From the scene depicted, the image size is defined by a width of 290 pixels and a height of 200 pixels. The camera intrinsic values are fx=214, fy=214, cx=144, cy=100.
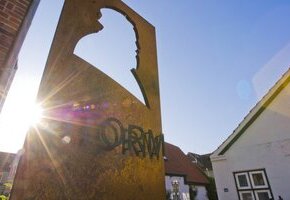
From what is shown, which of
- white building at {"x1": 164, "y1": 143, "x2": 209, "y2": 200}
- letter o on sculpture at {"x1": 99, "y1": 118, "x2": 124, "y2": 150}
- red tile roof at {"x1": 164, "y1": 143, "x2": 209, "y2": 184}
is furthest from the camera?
red tile roof at {"x1": 164, "y1": 143, "x2": 209, "y2": 184}

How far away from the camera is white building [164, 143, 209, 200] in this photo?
16.5 m

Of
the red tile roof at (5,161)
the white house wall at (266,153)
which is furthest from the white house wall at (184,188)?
the red tile roof at (5,161)

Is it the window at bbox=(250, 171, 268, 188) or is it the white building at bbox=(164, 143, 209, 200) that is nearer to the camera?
the window at bbox=(250, 171, 268, 188)

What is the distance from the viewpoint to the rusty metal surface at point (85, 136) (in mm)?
885

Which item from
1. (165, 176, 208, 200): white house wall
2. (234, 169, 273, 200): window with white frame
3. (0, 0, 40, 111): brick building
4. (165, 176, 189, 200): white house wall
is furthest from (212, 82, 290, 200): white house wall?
(0, 0, 40, 111): brick building

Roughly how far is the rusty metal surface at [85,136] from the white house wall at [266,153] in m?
7.98

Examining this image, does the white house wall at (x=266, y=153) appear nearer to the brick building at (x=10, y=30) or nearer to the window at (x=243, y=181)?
the window at (x=243, y=181)

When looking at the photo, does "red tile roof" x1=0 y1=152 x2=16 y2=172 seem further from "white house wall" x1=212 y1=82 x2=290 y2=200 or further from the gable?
the gable

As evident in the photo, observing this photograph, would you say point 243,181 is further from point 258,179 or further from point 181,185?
point 181,185

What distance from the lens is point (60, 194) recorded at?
2.94ft

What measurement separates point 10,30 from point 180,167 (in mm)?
18208

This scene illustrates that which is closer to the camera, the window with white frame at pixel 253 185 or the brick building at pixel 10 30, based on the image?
the brick building at pixel 10 30

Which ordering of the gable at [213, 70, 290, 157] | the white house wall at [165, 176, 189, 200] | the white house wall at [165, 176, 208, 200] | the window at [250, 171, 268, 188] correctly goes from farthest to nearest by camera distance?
the white house wall at [165, 176, 189, 200] < the white house wall at [165, 176, 208, 200] < the gable at [213, 70, 290, 157] < the window at [250, 171, 268, 188]

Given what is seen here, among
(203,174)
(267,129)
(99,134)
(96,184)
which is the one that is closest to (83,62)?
(99,134)
